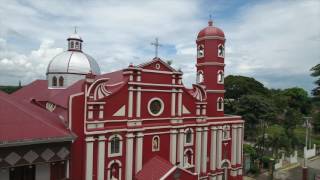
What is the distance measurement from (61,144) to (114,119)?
3.39 metres

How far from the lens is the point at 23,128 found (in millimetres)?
14727

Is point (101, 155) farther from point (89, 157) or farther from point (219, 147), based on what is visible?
point (219, 147)

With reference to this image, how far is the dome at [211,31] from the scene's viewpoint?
77.4 feet

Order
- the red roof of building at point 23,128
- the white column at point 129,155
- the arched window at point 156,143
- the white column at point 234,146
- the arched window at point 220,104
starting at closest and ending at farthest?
1. the red roof of building at point 23,128
2. the white column at point 129,155
3. the arched window at point 156,143
4. the arched window at point 220,104
5. the white column at point 234,146

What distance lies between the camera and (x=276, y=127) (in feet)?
146

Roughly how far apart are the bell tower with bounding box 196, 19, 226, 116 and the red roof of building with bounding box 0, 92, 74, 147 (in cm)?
1187

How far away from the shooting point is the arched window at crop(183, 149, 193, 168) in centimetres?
2122

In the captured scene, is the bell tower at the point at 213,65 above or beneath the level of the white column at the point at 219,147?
above

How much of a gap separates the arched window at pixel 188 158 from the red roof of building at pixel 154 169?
243 cm

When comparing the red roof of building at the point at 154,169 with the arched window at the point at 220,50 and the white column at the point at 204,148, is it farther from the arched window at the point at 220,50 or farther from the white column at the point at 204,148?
the arched window at the point at 220,50

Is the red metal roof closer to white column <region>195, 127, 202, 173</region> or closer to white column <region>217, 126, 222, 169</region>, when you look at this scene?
white column <region>217, 126, 222, 169</region>

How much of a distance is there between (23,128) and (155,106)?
27.0 feet

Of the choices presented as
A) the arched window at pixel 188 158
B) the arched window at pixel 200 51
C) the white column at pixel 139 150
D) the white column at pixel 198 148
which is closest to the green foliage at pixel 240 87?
the arched window at pixel 200 51

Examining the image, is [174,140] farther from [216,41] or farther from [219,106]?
[216,41]
